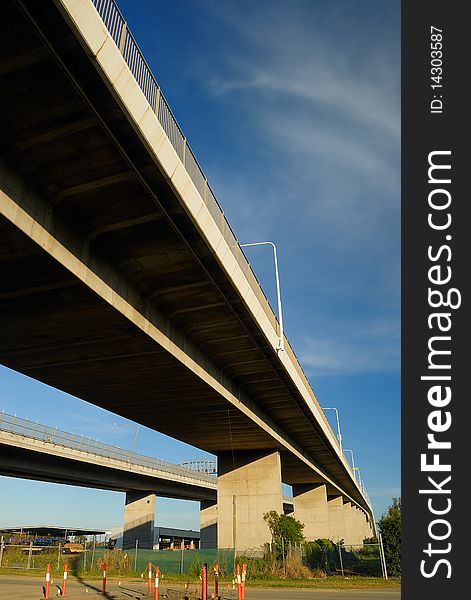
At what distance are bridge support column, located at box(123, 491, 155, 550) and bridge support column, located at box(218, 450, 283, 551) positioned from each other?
2779 centimetres

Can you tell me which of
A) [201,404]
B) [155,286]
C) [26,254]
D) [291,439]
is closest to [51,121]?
[26,254]

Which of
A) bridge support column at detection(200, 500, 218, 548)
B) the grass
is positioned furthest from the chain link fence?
bridge support column at detection(200, 500, 218, 548)

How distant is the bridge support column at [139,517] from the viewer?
61.3 meters

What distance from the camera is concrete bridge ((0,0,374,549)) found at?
911 cm

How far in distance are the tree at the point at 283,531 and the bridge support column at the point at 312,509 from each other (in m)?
27.2

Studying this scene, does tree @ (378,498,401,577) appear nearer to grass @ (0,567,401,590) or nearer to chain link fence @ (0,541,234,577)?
grass @ (0,567,401,590)

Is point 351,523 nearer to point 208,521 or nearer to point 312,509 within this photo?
point 208,521

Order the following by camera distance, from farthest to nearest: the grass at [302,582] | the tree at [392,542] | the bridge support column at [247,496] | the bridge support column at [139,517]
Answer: the bridge support column at [139,517] → the bridge support column at [247,496] → the tree at [392,542] → the grass at [302,582]

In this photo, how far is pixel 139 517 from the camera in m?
61.5

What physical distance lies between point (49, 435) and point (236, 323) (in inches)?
994

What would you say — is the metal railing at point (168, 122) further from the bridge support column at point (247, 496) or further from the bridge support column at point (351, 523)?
the bridge support column at point (351, 523)

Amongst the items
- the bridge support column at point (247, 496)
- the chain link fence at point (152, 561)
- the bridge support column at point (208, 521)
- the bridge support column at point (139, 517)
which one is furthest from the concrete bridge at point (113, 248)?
the bridge support column at point (208, 521)

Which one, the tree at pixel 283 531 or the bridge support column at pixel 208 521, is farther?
the bridge support column at pixel 208 521

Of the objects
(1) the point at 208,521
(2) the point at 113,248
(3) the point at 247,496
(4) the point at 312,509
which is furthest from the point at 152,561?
(1) the point at 208,521
